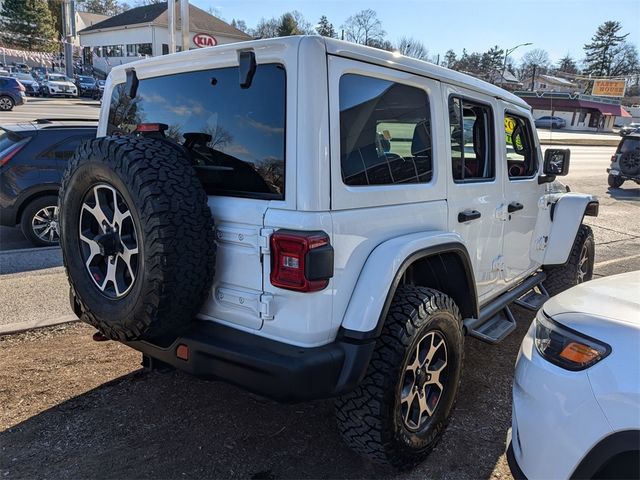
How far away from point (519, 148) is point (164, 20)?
57470 millimetres

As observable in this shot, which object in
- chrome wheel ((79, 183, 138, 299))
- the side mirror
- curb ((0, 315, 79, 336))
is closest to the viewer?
chrome wheel ((79, 183, 138, 299))

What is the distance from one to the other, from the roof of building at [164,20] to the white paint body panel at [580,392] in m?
53.7

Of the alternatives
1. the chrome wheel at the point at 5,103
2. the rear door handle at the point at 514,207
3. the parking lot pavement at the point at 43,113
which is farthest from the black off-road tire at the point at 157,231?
the chrome wheel at the point at 5,103

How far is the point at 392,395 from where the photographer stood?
8.00 ft

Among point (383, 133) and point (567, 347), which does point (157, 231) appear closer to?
point (383, 133)

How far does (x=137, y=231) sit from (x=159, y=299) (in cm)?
32

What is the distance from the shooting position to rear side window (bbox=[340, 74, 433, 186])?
238 centimetres

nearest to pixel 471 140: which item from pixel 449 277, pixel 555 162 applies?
pixel 449 277

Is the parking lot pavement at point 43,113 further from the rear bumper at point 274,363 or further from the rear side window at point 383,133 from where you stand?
the rear bumper at point 274,363

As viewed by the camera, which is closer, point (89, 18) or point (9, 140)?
point (9, 140)

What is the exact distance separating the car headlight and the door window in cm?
198

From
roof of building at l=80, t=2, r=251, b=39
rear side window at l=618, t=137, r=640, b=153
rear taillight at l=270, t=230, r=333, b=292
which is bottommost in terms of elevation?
rear taillight at l=270, t=230, r=333, b=292

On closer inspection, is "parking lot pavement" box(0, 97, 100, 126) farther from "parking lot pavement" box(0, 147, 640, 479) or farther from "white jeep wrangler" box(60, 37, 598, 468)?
"white jeep wrangler" box(60, 37, 598, 468)

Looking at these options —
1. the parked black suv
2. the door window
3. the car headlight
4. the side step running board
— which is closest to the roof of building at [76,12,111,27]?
the parked black suv
